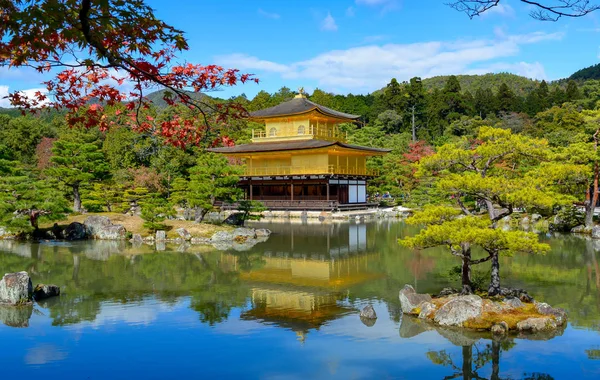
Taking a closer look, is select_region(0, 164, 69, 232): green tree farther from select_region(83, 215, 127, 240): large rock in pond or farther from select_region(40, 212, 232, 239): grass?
select_region(83, 215, 127, 240): large rock in pond

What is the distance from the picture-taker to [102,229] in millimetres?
19750

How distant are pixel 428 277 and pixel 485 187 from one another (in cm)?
387

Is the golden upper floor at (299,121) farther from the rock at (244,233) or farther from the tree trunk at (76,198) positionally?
the rock at (244,233)

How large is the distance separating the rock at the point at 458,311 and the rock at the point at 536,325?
647 mm

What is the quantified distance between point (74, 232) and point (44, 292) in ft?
32.1

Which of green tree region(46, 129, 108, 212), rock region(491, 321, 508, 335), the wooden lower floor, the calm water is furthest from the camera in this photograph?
the wooden lower floor

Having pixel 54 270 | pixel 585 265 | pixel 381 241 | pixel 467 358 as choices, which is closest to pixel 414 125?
pixel 381 241

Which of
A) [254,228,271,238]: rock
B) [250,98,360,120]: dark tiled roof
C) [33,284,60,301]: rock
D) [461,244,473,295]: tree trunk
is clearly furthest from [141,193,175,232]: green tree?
[250,98,360,120]: dark tiled roof

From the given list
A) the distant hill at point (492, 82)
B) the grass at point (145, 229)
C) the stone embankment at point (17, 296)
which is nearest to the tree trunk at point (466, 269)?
the stone embankment at point (17, 296)

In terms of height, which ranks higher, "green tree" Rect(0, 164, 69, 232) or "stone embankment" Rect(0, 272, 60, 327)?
"green tree" Rect(0, 164, 69, 232)

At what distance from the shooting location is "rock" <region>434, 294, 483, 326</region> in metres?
8.28

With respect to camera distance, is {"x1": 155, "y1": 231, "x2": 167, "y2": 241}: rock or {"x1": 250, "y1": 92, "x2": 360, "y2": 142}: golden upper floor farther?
{"x1": 250, "y1": 92, "x2": 360, "y2": 142}: golden upper floor

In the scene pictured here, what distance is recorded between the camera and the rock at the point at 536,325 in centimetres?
798

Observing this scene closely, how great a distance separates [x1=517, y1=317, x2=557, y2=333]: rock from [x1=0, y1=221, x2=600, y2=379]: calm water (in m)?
0.26
